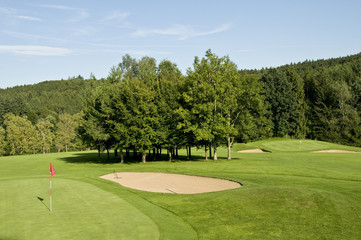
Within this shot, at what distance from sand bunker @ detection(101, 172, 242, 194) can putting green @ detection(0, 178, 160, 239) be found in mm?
5402

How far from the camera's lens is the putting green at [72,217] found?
511 inches

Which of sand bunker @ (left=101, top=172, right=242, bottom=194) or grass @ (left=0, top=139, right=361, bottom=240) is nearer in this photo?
grass @ (left=0, top=139, right=361, bottom=240)

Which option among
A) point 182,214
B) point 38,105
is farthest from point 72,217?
point 38,105

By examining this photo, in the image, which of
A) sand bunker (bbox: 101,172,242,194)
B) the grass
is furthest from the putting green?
sand bunker (bbox: 101,172,242,194)

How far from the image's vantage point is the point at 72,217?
1559 centimetres

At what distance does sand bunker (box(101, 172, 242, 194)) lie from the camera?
25.1m

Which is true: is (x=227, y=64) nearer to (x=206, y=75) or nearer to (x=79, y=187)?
(x=206, y=75)

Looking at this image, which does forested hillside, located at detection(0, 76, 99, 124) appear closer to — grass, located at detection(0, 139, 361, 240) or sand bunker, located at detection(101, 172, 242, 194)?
sand bunker, located at detection(101, 172, 242, 194)

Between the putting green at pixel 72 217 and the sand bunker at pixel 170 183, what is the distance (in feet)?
17.7

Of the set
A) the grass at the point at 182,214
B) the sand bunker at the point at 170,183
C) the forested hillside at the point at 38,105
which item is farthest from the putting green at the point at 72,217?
the forested hillside at the point at 38,105

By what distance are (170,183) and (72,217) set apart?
13.8 m

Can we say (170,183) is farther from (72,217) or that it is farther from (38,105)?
(38,105)

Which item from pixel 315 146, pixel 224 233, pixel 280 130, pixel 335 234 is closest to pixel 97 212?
pixel 224 233

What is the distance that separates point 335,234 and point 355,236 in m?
0.76
